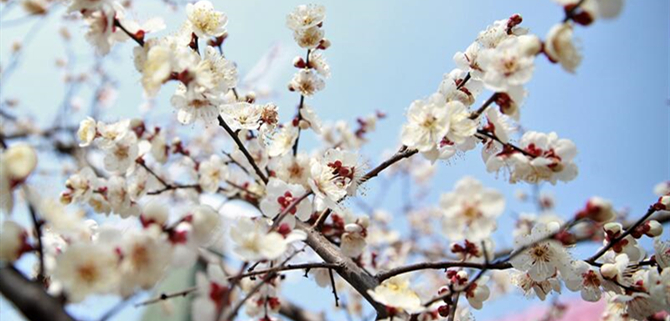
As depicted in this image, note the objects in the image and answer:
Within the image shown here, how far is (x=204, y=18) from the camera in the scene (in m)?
1.30

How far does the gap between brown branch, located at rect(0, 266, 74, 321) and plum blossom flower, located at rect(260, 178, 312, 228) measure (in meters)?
0.53

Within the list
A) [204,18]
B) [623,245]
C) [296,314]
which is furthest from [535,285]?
[296,314]

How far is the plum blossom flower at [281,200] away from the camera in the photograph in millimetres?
1116

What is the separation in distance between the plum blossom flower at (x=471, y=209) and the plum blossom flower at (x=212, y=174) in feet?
3.30

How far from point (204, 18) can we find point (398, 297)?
2.91 feet

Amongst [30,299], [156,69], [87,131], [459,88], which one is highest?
[459,88]

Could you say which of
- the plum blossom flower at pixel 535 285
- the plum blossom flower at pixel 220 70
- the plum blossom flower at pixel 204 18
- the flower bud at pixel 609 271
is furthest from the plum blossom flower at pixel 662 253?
the plum blossom flower at pixel 204 18

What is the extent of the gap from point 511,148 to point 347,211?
64 cm

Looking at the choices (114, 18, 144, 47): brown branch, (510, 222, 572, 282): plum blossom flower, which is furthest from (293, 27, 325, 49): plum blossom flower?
(510, 222, 572, 282): plum blossom flower

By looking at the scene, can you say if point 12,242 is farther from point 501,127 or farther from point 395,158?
point 501,127

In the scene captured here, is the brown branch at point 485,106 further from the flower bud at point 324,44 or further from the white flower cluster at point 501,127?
the flower bud at point 324,44

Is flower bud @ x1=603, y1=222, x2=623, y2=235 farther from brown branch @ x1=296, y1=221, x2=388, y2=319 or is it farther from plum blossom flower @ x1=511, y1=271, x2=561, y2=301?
brown branch @ x1=296, y1=221, x2=388, y2=319

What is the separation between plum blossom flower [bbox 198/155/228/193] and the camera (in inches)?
65.2

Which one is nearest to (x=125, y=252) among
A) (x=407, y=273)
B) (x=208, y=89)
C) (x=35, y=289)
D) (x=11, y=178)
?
(x=35, y=289)
